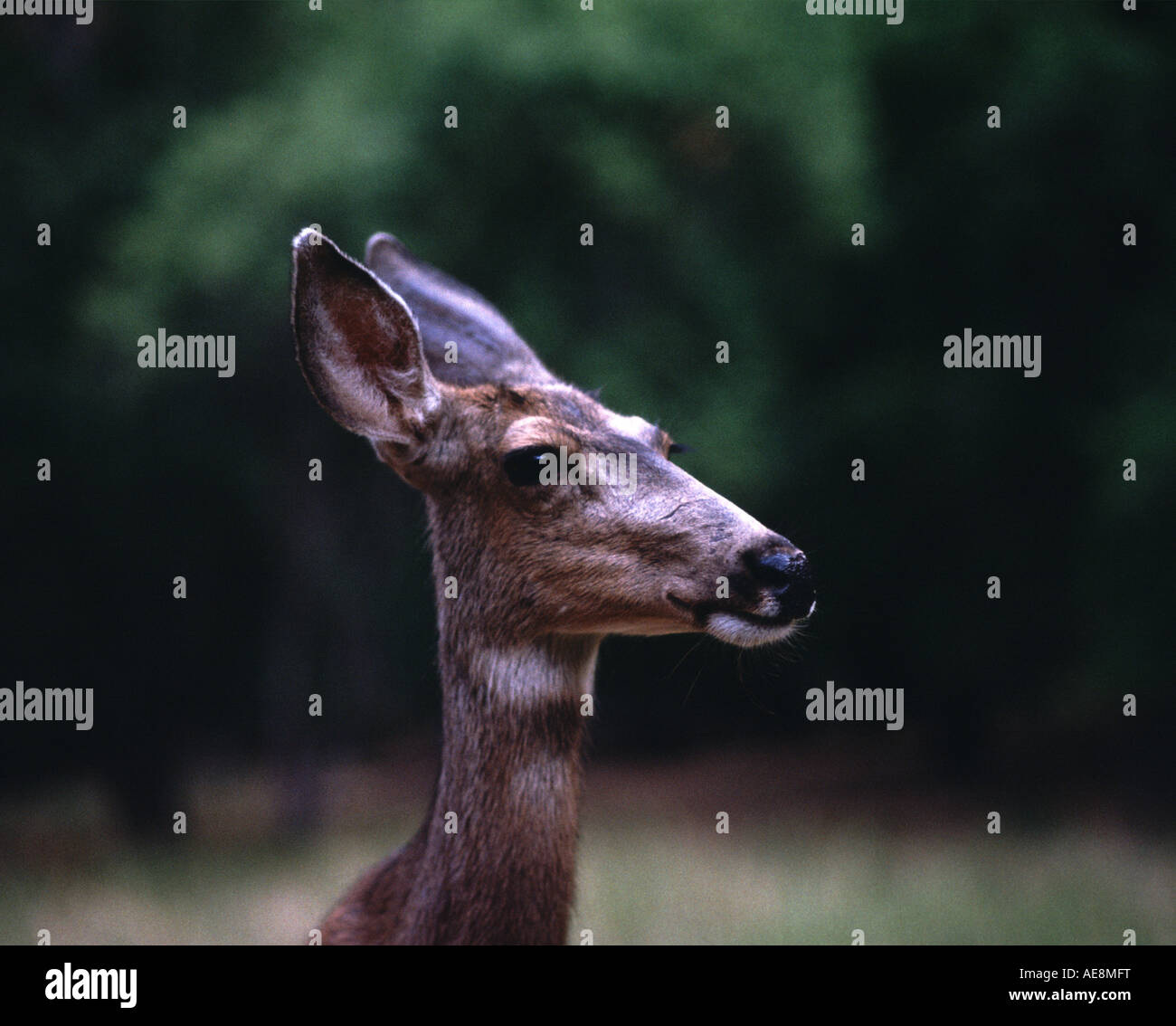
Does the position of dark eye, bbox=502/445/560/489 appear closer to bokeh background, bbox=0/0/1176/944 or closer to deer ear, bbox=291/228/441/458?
deer ear, bbox=291/228/441/458

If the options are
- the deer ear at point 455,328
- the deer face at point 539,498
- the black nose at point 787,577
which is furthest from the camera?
the deer ear at point 455,328

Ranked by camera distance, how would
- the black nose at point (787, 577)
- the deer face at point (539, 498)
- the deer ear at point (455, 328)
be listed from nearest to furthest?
the black nose at point (787, 577) < the deer face at point (539, 498) < the deer ear at point (455, 328)

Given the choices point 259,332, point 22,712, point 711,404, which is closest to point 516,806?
point 711,404

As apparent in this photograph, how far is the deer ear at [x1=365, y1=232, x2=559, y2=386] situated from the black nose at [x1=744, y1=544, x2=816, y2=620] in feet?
5.37

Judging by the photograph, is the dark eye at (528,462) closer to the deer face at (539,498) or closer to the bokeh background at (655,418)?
the deer face at (539,498)

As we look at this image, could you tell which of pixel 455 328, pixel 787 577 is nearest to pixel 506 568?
pixel 787 577

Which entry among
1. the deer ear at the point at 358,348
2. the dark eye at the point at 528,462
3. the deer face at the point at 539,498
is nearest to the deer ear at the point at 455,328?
the deer face at the point at 539,498

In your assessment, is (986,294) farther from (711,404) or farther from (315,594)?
(315,594)

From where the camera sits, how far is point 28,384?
12078 mm

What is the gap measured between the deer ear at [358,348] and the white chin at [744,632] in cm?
132

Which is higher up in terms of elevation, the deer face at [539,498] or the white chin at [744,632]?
the deer face at [539,498]

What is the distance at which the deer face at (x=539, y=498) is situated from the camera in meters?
4.45

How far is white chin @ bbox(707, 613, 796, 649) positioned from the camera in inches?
172

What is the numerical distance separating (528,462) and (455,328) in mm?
1261
